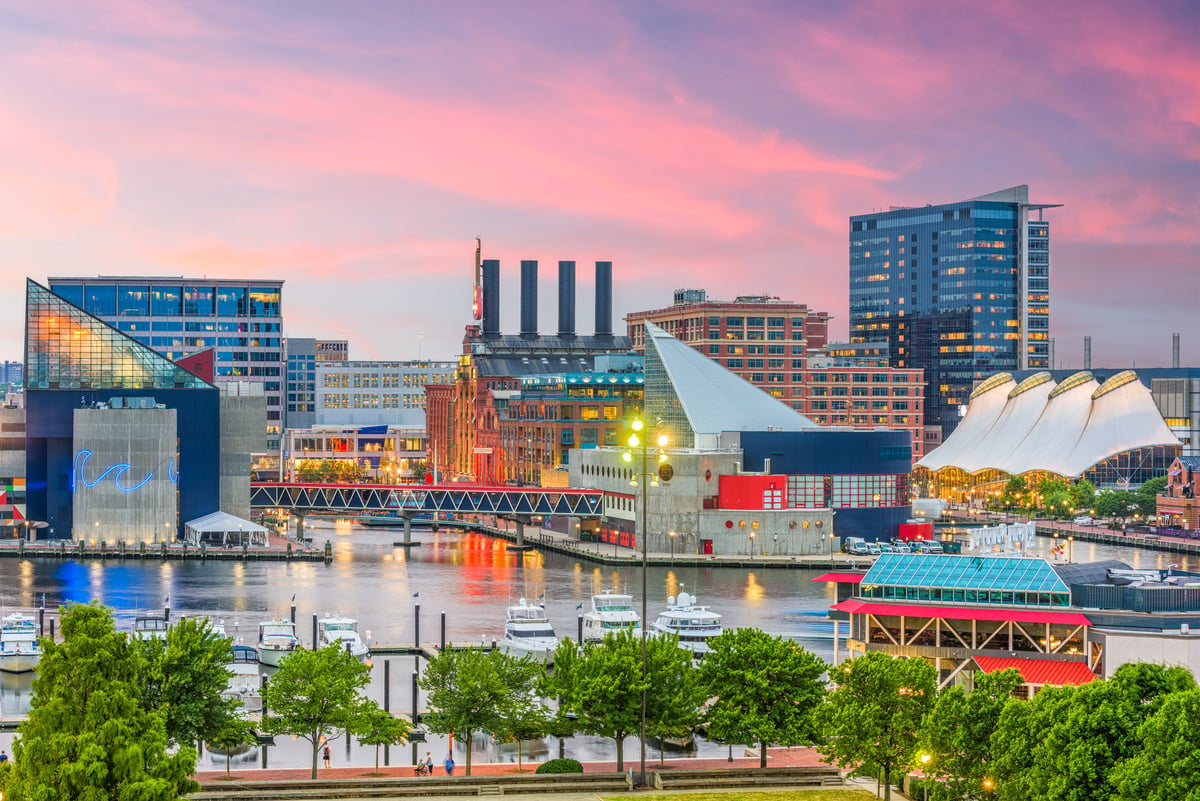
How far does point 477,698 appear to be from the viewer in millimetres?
48969

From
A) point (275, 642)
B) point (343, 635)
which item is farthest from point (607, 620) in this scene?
point (275, 642)

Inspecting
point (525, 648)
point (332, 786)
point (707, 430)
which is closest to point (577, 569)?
point (707, 430)

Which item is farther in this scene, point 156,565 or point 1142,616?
point 156,565

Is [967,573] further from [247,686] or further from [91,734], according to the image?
[91,734]

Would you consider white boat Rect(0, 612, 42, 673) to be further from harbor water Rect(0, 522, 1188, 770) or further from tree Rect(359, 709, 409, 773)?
tree Rect(359, 709, 409, 773)

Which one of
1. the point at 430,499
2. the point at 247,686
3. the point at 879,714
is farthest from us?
the point at 430,499

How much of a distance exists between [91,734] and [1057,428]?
450 feet

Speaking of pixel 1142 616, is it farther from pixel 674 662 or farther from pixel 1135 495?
pixel 1135 495

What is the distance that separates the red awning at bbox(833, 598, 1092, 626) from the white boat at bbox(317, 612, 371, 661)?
20.5m

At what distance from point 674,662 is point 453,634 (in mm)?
30188

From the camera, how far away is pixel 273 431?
197 meters

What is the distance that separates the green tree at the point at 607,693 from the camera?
4719 centimetres

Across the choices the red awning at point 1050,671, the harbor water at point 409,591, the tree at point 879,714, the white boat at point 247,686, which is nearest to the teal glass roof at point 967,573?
the red awning at point 1050,671

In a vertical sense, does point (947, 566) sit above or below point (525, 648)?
above
